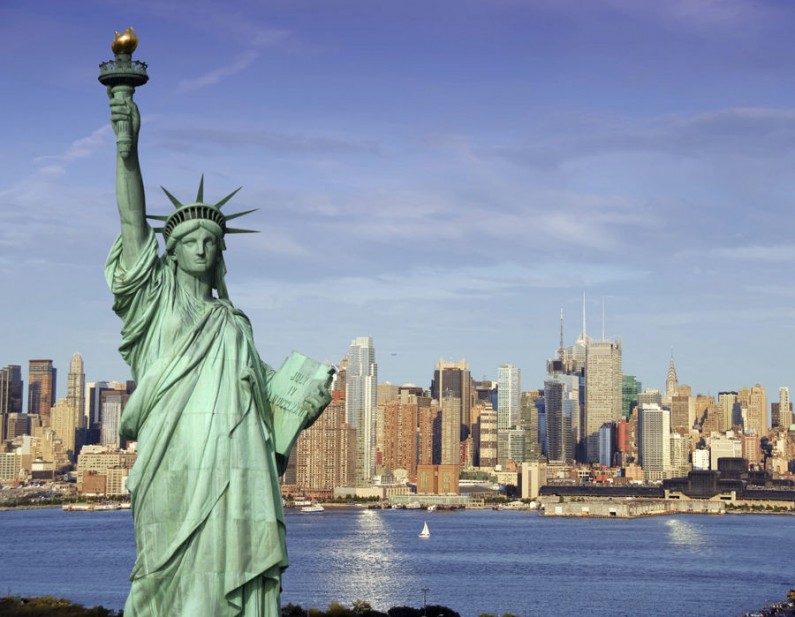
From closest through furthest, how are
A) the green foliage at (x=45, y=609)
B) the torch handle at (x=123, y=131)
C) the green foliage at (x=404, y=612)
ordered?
the torch handle at (x=123, y=131)
the green foliage at (x=45, y=609)
the green foliage at (x=404, y=612)

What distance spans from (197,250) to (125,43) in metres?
1.51

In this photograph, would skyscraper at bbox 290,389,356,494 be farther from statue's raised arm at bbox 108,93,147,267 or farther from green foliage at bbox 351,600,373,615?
statue's raised arm at bbox 108,93,147,267

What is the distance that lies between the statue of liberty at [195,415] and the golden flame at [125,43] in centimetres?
2

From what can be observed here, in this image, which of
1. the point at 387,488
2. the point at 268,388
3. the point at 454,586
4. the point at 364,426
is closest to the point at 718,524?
the point at 387,488

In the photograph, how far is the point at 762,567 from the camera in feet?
261

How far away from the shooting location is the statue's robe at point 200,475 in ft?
33.8

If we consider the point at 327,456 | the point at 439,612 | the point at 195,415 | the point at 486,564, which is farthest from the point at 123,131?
the point at 327,456

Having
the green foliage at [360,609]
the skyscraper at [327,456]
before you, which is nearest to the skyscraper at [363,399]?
the skyscraper at [327,456]

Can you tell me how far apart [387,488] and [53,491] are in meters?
36.8

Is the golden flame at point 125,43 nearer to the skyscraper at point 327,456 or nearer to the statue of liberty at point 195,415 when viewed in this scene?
the statue of liberty at point 195,415

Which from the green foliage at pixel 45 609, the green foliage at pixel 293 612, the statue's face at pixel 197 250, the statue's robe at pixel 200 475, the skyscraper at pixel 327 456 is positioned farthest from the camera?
the skyscraper at pixel 327 456

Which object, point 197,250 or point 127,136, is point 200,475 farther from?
point 127,136

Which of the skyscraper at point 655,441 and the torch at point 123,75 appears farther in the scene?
the skyscraper at point 655,441

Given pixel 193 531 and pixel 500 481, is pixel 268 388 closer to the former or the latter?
pixel 193 531
